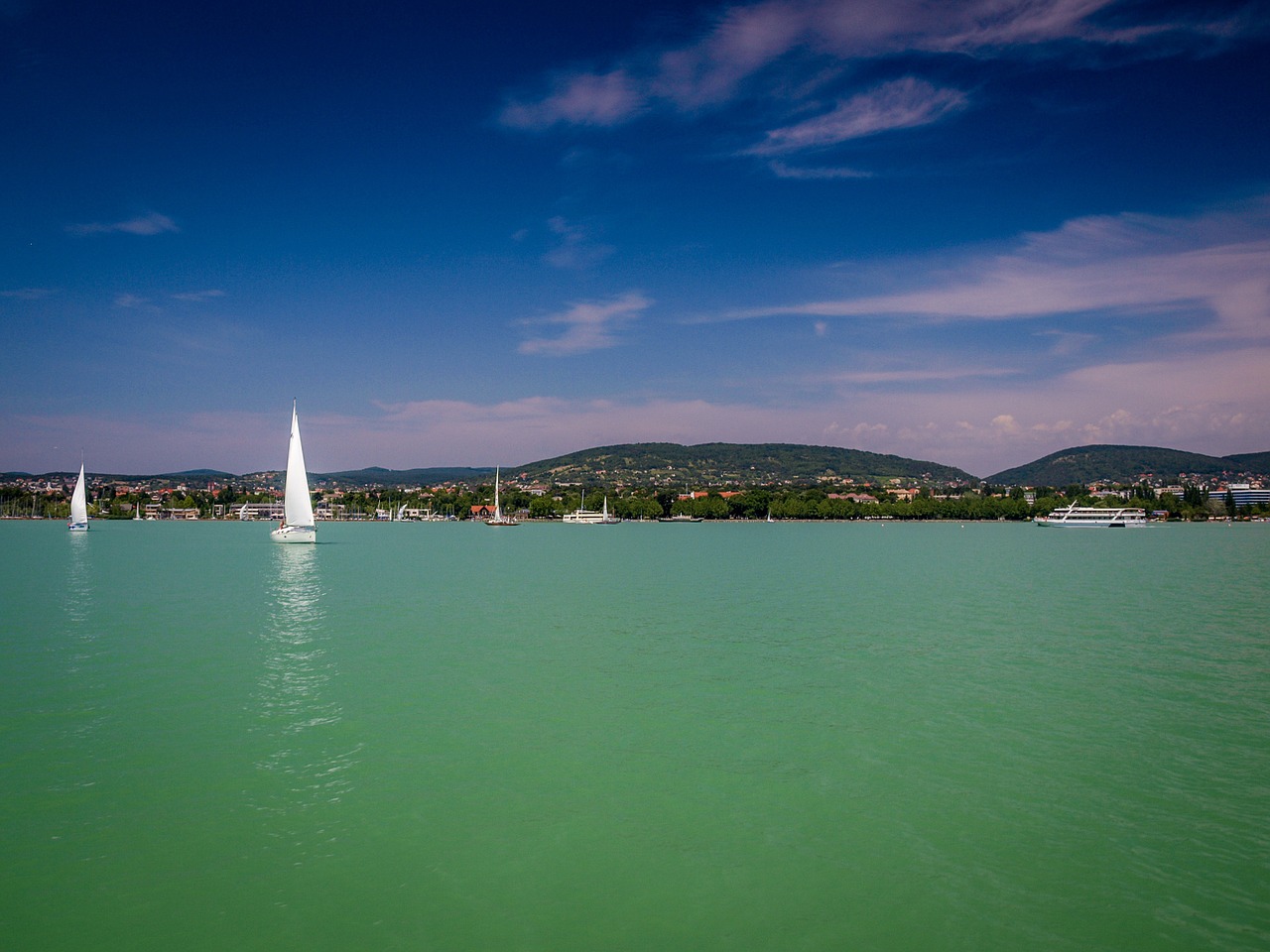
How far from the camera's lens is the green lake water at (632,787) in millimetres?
8578

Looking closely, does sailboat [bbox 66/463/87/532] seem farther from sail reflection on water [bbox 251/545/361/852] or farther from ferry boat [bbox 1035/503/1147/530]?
ferry boat [bbox 1035/503/1147/530]

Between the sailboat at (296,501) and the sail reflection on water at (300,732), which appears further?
the sailboat at (296,501)

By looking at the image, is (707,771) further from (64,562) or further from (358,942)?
(64,562)

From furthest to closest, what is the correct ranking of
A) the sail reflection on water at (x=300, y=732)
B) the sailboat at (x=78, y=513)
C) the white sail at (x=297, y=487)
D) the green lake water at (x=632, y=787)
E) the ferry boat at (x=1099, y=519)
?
the ferry boat at (x=1099, y=519) → the sailboat at (x=78, y=513) → the white sail at (x=297, y=487) → the sail reflection on water at (x=300, y=732) → the green lake water at (x=632, y=787)

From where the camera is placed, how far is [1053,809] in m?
11.5

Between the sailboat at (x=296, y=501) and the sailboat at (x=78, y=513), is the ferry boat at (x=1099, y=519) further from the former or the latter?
the sailboat at (x=78, y=513)

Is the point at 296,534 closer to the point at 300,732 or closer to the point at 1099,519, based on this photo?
the point at 300,732

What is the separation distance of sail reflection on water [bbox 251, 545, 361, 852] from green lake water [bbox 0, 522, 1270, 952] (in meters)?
0.08

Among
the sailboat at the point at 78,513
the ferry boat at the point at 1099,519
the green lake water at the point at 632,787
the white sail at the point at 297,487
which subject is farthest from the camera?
the ferry boat at the point at 1099,519

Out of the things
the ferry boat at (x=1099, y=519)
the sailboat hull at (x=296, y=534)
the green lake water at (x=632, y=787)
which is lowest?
the ferry boat at (x=1099, y=519)

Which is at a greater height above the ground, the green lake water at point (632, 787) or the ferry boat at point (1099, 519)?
the green lake water at point (632, 787)

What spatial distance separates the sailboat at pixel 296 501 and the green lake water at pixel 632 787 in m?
41.2

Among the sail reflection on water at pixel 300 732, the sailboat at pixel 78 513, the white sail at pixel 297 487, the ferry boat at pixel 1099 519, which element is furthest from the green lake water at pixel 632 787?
the ferry boat at pixel 1099 519

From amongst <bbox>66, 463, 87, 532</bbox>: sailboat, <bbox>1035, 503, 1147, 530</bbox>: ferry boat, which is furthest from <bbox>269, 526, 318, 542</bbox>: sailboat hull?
<bbox>1035, 503, 1147, 530</bbox>: ferry boat
